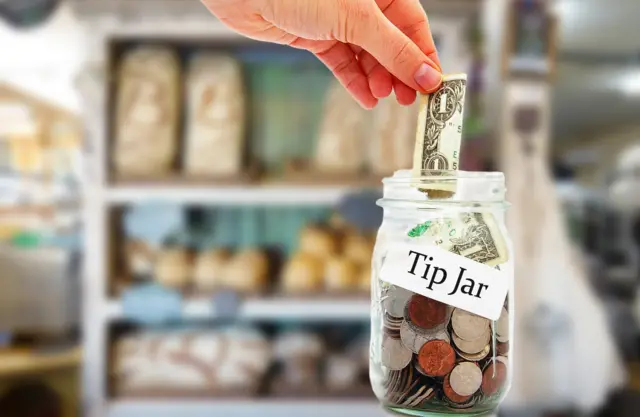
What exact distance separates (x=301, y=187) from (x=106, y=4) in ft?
2.72

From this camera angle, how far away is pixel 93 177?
5.79 feet

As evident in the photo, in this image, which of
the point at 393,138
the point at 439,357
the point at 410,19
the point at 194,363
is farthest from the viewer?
the point at 194,363

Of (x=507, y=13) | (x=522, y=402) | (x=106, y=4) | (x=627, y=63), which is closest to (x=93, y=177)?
(x=106, y=4)

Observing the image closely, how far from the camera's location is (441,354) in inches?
19.4

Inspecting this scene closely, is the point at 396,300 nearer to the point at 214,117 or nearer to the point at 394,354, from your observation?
the point at 394,354

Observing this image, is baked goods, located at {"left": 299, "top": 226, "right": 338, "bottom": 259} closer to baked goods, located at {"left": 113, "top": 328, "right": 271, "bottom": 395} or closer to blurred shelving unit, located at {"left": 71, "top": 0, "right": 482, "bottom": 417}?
blurred shelving unit, located at {"left": 71, "top": 0, "right": 482, "bottom": 417}

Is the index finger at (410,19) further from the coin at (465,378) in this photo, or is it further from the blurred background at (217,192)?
the blurred background at (217,192)

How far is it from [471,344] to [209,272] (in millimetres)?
1368

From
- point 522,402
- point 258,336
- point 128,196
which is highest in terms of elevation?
point 128,196

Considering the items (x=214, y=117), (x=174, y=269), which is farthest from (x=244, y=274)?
(x=214, y=117)

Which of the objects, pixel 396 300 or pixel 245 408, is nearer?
pixel 396 300

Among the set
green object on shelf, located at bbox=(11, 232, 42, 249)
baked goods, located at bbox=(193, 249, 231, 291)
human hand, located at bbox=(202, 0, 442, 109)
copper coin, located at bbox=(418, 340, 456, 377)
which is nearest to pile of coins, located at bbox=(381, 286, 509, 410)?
copper coin, located at bbox=(418, 340, 456, 377)

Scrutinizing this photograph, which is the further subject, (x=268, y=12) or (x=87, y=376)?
(x=87, y=376)

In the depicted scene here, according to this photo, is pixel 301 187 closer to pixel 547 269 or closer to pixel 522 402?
pixel 547 269
